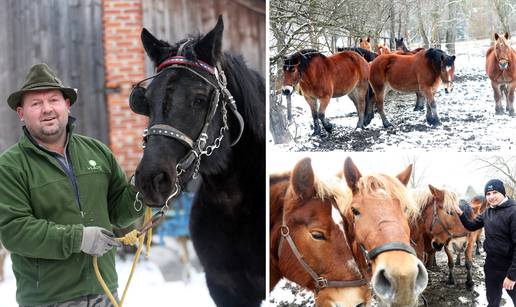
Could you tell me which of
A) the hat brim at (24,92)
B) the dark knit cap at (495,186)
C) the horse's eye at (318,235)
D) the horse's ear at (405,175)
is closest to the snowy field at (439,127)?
the horse's ear at (405,175)

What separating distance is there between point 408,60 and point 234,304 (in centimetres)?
178

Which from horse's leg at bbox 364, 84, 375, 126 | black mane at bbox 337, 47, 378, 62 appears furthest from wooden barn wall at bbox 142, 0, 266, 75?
horse's leg at bbox 364, 84, 375, 126

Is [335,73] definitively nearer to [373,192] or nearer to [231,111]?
[373,192]

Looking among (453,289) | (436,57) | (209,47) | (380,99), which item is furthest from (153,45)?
(453,289)

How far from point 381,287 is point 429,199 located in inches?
23.7

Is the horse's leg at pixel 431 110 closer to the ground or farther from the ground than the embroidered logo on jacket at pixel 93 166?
farther from the ground

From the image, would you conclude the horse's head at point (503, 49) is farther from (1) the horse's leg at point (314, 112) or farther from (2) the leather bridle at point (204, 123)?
(2) the leather bridle at point (204, 123)

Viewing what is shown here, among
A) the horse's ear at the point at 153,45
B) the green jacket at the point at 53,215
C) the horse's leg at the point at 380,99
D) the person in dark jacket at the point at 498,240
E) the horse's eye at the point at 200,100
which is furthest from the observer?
the horse's leg at the point at 380,99

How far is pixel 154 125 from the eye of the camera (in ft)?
7.29

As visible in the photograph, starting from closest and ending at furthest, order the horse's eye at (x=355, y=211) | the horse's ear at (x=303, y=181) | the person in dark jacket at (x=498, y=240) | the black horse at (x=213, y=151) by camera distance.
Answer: the black horse at (x=213, y=151), the person in dark jacket at (x=498, y=240), the horse's eye at (x=355, y=211), the horse's ear at (x=303, y=181)

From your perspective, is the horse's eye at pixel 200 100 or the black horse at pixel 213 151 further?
the horse's eye at pixel 200 100

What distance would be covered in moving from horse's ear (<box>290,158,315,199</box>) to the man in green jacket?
1060 millimetres

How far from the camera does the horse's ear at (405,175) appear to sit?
3.09 metres

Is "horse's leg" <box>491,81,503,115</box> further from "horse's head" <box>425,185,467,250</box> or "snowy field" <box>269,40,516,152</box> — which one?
"horse's head" <box>425,185,467,250</box>
